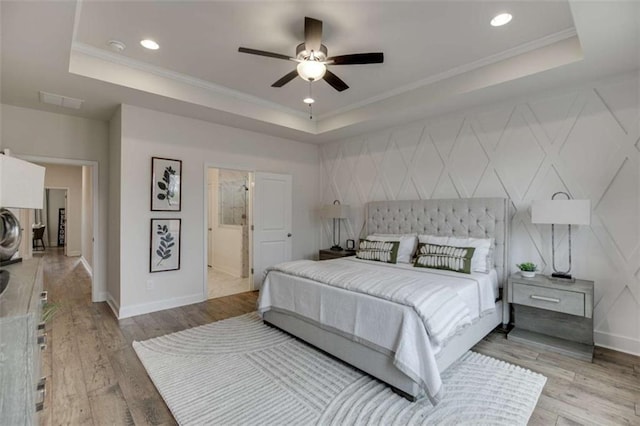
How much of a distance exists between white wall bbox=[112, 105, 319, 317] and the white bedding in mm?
1594

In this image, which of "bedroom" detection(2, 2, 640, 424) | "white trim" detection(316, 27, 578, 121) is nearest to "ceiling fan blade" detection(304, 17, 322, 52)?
"bedroom" detection(2, 2, 640, 424)

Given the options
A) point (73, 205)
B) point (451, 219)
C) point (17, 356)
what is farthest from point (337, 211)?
point (73, 205)

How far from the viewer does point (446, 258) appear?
3520 millimetres

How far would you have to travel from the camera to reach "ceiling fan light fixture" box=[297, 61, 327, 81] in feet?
8.46

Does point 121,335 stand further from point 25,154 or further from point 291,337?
point 25,154

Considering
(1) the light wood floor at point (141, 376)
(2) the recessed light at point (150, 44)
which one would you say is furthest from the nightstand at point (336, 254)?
(2) the recessed light at point (150, 44)

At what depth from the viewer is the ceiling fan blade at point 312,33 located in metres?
2.40

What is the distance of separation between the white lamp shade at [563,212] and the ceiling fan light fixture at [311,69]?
2.51 metres

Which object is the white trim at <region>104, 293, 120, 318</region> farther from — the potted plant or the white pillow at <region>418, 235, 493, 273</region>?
the potted plant

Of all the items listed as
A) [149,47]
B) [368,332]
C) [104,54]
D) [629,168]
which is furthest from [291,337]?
[629,168]

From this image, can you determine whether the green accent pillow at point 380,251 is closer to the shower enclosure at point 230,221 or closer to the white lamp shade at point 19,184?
the shower enclosure at point 230,221

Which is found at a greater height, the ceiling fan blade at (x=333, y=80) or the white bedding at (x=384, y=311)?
the ceiling fan blade at (x=333, y=80)

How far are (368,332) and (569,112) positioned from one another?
3181mm

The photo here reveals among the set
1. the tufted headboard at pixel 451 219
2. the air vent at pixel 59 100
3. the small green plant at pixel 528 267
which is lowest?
the small green plant at pixel 528 267
